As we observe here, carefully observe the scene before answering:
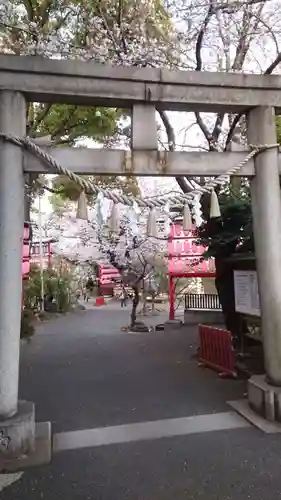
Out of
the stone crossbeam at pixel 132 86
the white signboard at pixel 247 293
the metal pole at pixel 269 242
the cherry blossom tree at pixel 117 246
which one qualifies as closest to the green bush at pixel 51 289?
the cherry blossom tree at pixel 117 246

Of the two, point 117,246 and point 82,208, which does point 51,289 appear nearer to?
point 117,246

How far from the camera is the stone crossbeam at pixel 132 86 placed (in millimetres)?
4785

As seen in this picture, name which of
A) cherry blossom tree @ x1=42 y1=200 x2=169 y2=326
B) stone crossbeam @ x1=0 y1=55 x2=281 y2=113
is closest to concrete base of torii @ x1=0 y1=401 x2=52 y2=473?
stone crossbeam @ x1=0 y1=55 x2=281 y2=113

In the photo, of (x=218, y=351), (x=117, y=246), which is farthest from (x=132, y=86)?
(x=117, y=246)

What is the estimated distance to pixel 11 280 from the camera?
4605 mm

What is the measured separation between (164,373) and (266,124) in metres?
5.57

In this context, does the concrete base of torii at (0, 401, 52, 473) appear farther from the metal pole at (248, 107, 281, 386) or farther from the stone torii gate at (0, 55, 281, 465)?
the metal pole at (248, 107, 281, 386)

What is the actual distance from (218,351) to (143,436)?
162 inches

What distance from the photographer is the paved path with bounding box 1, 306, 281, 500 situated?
3.77 m

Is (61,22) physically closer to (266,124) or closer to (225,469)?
(266,124)

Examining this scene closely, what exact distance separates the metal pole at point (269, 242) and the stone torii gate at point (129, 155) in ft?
0.04

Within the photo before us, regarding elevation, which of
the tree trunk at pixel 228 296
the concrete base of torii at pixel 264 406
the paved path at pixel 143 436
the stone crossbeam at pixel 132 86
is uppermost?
the stone crossbeam at pixel 132 86

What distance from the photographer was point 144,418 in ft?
18.9

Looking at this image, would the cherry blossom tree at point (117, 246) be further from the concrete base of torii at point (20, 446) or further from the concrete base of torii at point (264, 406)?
the concrete base of torii at point (20, 446)
